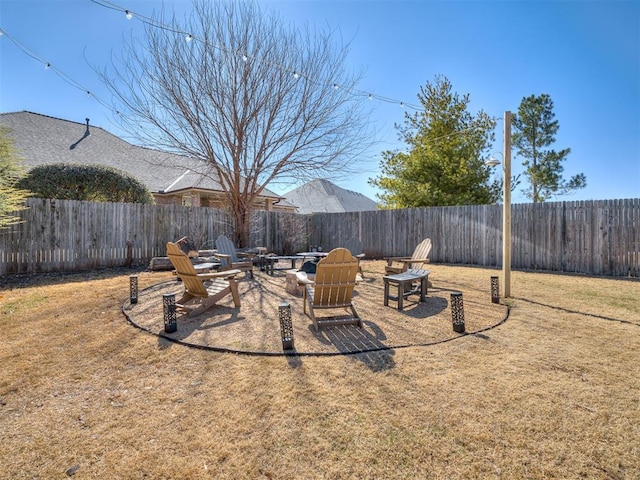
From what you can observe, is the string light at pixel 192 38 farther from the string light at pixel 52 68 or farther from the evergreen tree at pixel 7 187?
the evergreen tree at pixel 7 187

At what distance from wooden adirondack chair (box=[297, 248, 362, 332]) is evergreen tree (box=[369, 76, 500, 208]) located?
37.2 ft

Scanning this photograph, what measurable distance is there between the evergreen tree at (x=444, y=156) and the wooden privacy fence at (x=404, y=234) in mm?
3145

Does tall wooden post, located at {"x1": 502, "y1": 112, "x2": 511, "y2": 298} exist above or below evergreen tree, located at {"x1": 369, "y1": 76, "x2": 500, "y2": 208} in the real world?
below

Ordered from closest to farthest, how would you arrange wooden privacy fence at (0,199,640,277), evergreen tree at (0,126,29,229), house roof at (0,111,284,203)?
evergreen tree at (0,126,29,229), wooden privacy fence at (0,199,640,277), house roof at (0,111,284,203)

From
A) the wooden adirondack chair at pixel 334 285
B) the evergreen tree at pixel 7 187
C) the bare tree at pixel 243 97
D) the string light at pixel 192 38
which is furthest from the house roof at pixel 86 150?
the wooden adirondack chair at pixel 334 285

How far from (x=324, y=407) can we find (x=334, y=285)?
1.94 metres

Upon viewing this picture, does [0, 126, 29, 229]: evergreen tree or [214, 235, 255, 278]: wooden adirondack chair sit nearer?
[0, 126, 29, 229]: evergreen tree

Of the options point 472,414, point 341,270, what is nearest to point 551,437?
point 472,414

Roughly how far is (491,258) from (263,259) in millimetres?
7500

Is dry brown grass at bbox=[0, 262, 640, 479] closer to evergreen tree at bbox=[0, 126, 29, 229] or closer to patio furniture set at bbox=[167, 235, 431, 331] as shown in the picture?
patio furniture set at bbox=[167, 235, 431, 331]

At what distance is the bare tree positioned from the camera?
8.25 metres

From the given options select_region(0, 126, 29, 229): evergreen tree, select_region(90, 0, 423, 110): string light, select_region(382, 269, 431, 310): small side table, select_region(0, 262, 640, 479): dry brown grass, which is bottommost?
select_region(0, 262, 640, 479): dry brown grass

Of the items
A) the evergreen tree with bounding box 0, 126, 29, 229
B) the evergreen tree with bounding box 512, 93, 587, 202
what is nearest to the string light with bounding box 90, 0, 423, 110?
the evergreen tree with bounding box 0, 126, 29, 229

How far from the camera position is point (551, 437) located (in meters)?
1.92
